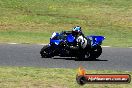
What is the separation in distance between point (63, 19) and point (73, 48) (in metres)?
16.0

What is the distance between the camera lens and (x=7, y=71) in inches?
599

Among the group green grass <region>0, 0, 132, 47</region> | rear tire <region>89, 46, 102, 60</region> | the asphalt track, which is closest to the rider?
rear tire <region>89, 46, 102, 60</region>

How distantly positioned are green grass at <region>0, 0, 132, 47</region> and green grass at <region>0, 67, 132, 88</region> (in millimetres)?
9460

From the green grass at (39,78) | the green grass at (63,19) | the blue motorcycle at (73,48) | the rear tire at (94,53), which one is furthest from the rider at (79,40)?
the green grass at (63,19)

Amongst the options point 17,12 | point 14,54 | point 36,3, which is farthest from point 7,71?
point 36,3

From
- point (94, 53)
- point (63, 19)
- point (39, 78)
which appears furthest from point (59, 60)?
point (63, 19)

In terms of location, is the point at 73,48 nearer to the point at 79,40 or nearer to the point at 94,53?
the point at 79,40

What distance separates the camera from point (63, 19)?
116ft

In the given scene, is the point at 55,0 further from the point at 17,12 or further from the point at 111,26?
the point at 111,26

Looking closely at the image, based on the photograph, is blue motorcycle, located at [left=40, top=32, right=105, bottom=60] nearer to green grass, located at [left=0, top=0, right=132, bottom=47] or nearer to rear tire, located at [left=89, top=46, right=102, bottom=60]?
rear tire, located at [left=89, top=46, right=102, bottom=60]

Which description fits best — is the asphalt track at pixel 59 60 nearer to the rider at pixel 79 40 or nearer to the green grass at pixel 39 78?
the rider at pixel 79 40

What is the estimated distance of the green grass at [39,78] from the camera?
42.1 feet

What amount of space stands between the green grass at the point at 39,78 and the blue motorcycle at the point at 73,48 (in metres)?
3.39

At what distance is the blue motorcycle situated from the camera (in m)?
19.5
